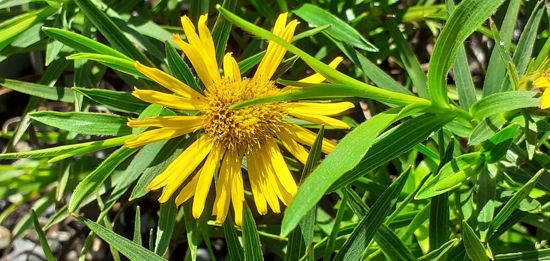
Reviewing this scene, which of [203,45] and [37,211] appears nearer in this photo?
[203,45]

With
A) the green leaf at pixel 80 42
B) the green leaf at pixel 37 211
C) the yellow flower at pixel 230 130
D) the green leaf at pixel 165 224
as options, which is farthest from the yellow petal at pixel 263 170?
the green leaf at pixel 37 211

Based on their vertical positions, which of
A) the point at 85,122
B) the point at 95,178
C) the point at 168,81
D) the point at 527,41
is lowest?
the point at 95,178

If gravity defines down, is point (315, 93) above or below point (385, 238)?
above

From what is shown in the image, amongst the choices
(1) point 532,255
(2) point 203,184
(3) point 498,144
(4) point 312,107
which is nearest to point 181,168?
(2) point 203,184

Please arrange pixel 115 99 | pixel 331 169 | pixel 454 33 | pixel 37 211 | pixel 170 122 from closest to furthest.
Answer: pixel 331 169
pixel 454 33
pixel 170 122
pixel 115 99
pixel 37 211

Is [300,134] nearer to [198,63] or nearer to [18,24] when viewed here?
[198,63]

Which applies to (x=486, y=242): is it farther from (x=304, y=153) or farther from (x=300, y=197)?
(x=300, y=197)
